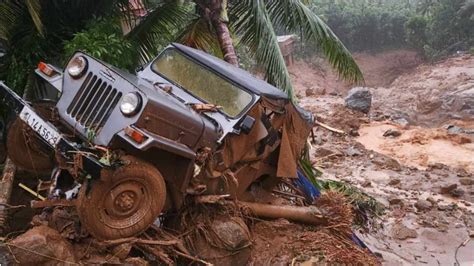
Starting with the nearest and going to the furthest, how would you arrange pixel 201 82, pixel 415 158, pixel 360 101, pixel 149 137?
1. pixel 149 137
2. pixel 201 82
3. pixel 415 158
4. pixel 360 101

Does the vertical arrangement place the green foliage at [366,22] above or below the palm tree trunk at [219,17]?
above

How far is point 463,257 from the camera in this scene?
7621 millimetres

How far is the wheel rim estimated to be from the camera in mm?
3883

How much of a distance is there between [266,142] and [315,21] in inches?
194

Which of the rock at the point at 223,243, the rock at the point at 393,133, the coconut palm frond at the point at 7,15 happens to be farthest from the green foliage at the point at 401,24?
the rock at the point at 223,243

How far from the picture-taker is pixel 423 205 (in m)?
9.89

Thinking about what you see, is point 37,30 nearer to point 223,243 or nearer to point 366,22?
point 223,243

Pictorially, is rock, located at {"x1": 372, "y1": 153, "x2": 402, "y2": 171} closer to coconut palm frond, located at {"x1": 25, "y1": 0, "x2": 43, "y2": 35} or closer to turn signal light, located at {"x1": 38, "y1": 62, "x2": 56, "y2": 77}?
coconut palm frond, located at {"x1": 25, "y1": 0, "x2": 43, "y2": 35}

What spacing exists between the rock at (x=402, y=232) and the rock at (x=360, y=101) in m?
12.9

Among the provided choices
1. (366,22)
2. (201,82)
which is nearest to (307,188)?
(201,82)

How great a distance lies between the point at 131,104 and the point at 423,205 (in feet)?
24.9

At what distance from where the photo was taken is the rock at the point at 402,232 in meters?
8.39

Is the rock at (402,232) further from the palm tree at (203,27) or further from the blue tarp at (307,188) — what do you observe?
the palm tree at (203,27)

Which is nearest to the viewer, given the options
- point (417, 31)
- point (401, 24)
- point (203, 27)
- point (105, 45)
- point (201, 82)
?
point (201, 82)
